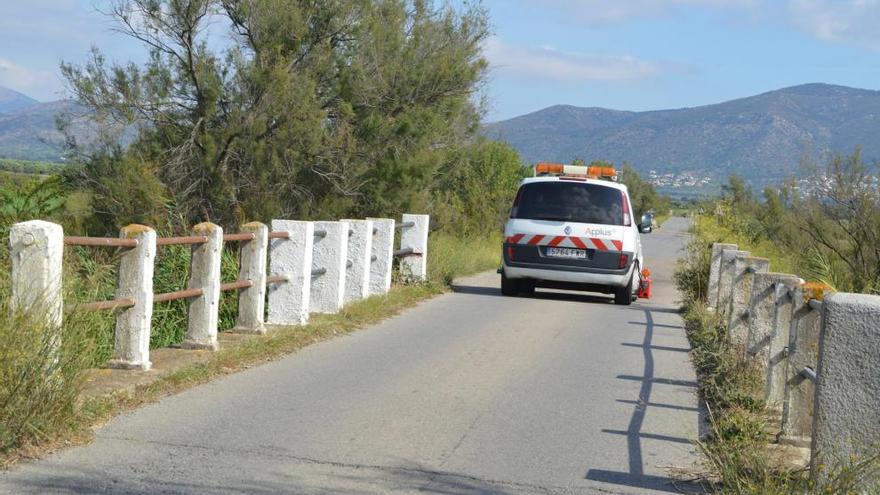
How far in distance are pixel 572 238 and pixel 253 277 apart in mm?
7865

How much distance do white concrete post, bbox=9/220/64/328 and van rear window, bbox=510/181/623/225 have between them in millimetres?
12004

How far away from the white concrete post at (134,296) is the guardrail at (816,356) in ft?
15.1

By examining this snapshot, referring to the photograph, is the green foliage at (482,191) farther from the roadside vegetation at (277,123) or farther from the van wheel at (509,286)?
the van wheel at (509,286)

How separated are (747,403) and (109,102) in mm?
14547

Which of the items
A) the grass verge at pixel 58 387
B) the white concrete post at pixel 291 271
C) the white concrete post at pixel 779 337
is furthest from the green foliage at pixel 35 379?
the white concrete post at pixel 291 271

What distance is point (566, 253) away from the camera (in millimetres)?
18312

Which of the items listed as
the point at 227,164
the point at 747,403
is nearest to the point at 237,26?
the point at 227,164

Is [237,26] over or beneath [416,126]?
over

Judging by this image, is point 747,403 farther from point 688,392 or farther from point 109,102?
point 109,102

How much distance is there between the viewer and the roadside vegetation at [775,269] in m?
6.27

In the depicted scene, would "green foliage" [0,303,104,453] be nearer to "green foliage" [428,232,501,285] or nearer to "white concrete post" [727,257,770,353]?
"white concrete post" [727,257,770,353]

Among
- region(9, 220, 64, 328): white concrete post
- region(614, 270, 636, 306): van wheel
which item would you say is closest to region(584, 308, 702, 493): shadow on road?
region(9, 220, 64, 328): white concrete post

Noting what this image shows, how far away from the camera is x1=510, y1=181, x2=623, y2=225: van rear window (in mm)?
18578

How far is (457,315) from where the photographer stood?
1539 cm
